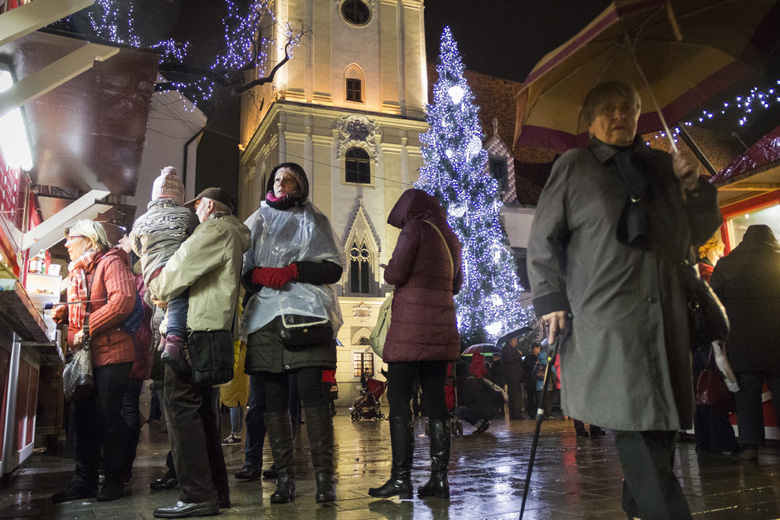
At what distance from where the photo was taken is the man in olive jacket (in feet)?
12.2

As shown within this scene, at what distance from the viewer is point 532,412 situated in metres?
14.9

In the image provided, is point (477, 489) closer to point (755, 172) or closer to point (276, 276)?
point (276, 276)

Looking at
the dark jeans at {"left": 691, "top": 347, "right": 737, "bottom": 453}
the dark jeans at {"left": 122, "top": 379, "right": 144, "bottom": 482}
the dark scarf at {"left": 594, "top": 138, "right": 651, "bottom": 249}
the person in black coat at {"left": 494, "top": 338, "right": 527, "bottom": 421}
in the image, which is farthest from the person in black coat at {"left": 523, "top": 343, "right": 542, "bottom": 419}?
the dark scarf at {"left": 594, "top": 138, "right": 651, "bottom": 249}

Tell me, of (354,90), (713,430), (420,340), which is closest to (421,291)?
(420,340)

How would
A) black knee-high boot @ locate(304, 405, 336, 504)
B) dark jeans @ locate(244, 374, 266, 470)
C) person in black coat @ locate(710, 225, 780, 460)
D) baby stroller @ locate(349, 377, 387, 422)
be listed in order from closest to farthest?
black knee-high boot @ locate(304, 405, 336, 504) < dark jeans @ locate(244, 374, 266, 470) < person in black coat @ locate(710, 225, 780, 460) < baby stroller @ locate(349, 377, 387, 422)

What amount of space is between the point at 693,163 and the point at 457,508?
237cm

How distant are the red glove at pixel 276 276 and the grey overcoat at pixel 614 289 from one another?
1.91m

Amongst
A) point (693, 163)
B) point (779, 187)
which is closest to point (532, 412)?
point (779, 187)

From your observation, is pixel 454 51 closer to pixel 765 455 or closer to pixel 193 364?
pixel 765 455

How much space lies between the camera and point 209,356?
3797 mm

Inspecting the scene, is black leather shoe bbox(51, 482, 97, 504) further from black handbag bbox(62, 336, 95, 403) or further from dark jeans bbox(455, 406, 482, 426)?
dark jeans bbox(455, 406, 482, 426)

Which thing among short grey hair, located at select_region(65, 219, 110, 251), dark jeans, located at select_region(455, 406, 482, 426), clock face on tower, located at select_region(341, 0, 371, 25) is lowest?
dark jeans, located at select_region(455, 406, 482, 426)

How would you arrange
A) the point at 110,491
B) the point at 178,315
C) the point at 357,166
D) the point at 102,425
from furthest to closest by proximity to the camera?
the point at 357,166
the point at 102,425
the point at 110,491
the point at 178,315

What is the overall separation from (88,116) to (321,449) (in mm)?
5101
